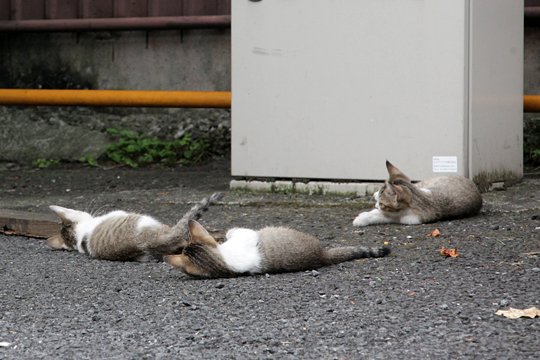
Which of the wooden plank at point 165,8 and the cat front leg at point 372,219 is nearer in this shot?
the cat front leg at point 372,219

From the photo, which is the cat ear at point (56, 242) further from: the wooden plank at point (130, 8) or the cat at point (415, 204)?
the wooden plank at point (130, 8)

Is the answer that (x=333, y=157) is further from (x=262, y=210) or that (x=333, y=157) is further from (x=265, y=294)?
(x=265, y=294)

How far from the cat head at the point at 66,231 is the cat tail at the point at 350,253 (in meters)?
1.72

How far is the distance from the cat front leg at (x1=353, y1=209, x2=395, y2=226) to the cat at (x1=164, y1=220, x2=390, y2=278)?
4.32 ft

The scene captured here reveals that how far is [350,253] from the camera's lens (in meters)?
5.76

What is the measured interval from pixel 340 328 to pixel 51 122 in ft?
25.2

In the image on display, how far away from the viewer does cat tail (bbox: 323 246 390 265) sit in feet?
18.6

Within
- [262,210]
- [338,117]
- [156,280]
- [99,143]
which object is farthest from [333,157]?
[99,143]

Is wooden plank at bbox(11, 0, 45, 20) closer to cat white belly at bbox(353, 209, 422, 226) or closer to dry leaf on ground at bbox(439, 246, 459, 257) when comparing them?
cat white belly at bbox(353, 209, 422, 226)

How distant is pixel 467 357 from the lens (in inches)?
150

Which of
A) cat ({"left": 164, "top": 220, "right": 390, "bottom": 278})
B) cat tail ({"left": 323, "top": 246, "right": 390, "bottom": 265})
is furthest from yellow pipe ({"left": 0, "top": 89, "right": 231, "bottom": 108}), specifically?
cat ({"left": 164, "top": 220, "right": 390, "bottom": 278})

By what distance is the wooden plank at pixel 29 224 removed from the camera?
23.1 feet

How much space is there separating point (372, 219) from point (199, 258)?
1834mm

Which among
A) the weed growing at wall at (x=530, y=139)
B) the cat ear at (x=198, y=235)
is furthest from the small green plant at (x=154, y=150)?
the cat ear at (x=198, y=235)
